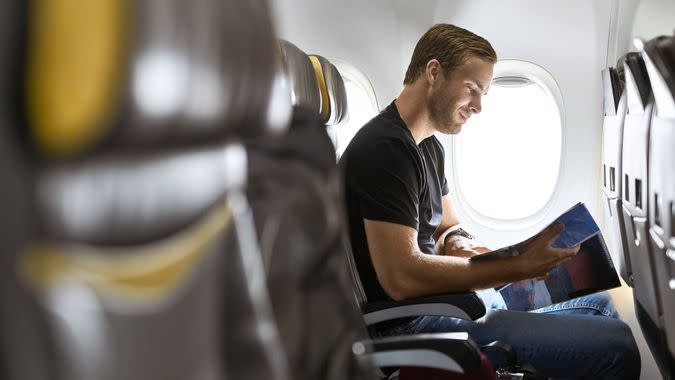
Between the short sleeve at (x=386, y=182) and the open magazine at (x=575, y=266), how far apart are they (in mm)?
241

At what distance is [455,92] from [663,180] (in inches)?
46.6

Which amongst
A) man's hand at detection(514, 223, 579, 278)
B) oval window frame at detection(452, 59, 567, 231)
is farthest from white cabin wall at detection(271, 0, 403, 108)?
man's hand at detection(514, 223, 579, 278)

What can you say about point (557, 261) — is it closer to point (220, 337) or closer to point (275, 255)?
point (275, 255)

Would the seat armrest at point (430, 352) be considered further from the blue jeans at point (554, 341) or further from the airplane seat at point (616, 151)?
the airplane seat at point (616, 151)

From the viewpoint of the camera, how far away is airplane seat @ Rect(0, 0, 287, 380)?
1.55 ft

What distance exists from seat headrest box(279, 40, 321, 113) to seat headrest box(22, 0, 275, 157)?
1.73 meters

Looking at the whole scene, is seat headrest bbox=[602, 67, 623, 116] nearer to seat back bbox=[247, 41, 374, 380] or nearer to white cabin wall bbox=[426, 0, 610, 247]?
white cabin wall bbox=[426, 0, 610, 247]

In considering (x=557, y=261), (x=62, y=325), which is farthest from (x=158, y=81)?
(x=557, y=261)

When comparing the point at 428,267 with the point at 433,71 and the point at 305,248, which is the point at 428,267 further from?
the point at 305,248

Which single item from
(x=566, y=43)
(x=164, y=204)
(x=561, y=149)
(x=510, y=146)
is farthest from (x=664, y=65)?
(x=510, y=146)

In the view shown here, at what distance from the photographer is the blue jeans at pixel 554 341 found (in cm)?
227

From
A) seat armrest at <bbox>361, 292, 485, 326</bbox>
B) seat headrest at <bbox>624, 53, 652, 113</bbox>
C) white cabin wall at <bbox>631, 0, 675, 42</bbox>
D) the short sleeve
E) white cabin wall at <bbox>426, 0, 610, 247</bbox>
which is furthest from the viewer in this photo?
white cabin wall at <bbox>426, 0, 610, 247</bbox>

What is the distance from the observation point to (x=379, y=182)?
92.4 inches

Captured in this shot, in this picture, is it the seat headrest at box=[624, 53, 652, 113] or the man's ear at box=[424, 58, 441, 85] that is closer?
the seat headrest at box=[624, 53, 652, 113]
